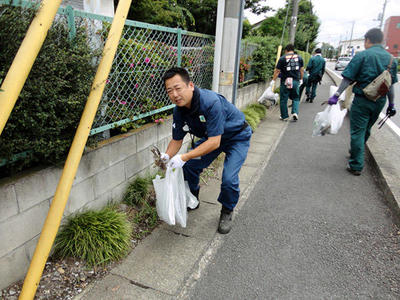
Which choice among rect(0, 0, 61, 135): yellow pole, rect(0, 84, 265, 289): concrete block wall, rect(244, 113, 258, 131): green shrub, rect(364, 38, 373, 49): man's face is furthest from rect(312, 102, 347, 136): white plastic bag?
rect(0, 0, 61, 135): yellow pole

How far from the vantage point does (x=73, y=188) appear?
2412 mm

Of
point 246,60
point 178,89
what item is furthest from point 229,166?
point 246,60

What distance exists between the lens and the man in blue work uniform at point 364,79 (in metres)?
3.79

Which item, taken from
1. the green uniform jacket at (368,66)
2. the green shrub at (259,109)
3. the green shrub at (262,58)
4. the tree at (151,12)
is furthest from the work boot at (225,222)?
the green shrub at (262,58)

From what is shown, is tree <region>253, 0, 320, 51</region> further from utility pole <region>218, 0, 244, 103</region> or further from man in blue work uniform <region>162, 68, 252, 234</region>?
man in blue work uniform <region>162, 68, 252, 234</region>

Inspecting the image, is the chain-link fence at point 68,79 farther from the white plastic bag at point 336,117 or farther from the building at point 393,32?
the building at point 393,32

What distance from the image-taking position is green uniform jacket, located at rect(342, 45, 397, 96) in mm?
3783

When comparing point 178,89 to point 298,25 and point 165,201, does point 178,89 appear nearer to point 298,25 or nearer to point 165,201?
point 165,201

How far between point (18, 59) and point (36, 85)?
0.48 meters

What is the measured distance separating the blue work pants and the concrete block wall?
64 cm

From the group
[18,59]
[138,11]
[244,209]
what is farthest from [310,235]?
[138,11]

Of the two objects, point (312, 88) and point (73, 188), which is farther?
point (312, 88)

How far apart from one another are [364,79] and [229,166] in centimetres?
243

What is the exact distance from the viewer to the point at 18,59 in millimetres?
1355
